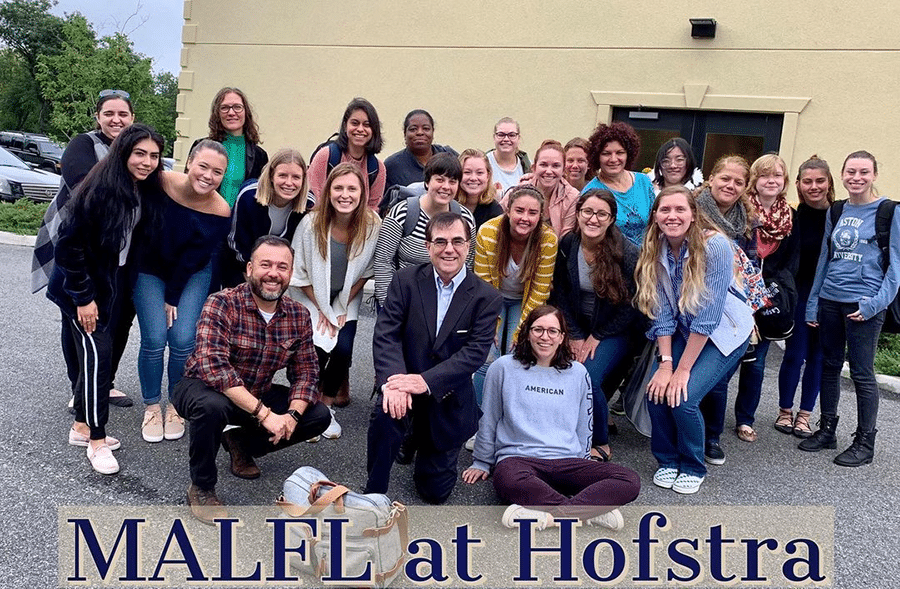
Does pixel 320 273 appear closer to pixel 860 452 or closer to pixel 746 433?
pixel 746 433

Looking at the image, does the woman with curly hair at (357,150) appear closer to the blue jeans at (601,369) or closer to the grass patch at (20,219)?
the blue jeans at (601,369)

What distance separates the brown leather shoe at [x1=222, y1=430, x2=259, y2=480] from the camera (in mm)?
3754

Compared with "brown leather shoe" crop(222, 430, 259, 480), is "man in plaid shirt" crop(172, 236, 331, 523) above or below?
above

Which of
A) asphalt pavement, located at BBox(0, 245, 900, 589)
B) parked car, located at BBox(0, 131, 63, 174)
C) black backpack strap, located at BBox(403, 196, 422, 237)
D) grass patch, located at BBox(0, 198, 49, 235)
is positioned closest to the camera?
asphalt pavement, located at BBox(0, 245, 900, 589)

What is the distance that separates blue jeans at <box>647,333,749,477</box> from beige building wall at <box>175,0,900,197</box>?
536 cm

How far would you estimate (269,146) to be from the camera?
441 inches

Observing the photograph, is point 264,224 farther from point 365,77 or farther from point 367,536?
point 365,77

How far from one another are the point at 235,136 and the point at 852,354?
13.6ft

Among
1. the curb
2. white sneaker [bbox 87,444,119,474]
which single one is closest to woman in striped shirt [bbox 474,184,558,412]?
white sneaker [bbox 87,444,119,474]

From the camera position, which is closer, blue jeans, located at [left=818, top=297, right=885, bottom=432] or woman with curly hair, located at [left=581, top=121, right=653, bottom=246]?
blue jeans, located at [left=818, top=297, right=885, bottom=432]

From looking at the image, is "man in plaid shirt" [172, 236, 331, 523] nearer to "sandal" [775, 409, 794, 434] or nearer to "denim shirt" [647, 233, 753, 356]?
"denim shirt" [647, 233, 753, 356]

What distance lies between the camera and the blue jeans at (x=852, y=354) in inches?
172

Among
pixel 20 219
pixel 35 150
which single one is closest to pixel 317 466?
pixel 20 219

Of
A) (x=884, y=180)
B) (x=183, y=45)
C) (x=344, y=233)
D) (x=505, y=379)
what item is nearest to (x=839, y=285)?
(x=505, y=379)
